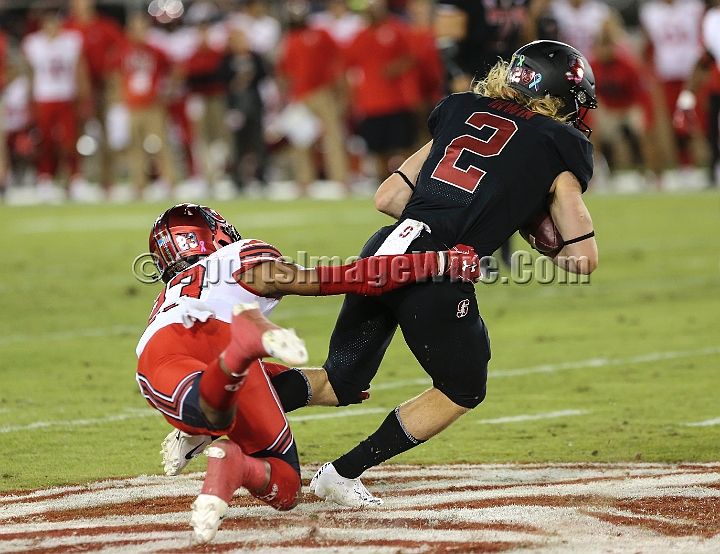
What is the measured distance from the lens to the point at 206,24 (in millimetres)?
18031

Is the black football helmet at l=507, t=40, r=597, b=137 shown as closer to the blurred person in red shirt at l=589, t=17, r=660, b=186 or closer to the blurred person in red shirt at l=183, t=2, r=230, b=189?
the blurred person in red shirt at l=589, t=17, r=660, b=186

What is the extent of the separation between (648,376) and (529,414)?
1.07 metres

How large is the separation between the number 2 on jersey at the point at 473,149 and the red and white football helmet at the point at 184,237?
0.84m

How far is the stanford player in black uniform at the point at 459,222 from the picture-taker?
4.33 m

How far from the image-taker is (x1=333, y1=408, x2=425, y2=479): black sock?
438 cm

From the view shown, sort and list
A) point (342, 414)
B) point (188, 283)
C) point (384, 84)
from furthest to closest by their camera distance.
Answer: point (384, 84) → point (342, 414) → point (188, 283)

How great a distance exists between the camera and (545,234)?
4.62 m

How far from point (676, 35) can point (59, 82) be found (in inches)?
342

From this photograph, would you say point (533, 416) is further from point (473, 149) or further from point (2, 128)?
point (2, 128)

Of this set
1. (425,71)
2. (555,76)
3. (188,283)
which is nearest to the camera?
(188,283)

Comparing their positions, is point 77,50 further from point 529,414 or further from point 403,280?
point 403,280

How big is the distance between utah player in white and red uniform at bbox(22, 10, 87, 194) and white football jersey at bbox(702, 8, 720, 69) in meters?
9.55

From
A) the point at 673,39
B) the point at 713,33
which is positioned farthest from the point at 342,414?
the point at 673,39

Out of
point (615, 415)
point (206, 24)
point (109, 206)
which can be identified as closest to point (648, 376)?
point (615, 415)
